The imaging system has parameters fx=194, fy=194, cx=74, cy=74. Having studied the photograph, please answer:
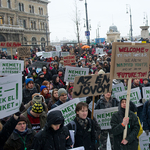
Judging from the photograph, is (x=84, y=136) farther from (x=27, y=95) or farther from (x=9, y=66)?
(x=9, y=66)

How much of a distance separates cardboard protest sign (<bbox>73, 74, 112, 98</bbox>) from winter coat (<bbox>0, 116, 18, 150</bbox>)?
161cm

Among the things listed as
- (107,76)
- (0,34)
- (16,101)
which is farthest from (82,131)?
(0,34)

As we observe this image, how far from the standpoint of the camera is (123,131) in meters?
3.35

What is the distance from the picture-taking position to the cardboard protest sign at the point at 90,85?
154 inches

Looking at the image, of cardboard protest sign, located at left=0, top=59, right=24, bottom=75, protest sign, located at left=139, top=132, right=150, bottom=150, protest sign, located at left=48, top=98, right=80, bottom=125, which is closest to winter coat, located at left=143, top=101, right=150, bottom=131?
protest sign, located at left=139, top=132, right=150, bottom=150

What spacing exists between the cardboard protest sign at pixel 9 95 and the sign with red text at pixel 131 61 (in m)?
1.59

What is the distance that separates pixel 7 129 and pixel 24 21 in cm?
5084

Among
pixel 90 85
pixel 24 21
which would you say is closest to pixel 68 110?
pixel 90 85

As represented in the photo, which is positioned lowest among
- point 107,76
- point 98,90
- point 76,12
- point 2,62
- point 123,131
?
point 123,131

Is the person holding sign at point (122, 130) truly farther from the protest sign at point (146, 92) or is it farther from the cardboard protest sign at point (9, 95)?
the protest sign at point (146, 92)

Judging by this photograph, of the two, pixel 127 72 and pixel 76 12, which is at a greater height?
pixel 76 12

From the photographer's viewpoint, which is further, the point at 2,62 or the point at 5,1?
the point at 5,1

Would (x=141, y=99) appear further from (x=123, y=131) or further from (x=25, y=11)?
(x=25, y=11)

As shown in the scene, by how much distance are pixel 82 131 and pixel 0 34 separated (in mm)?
41148
